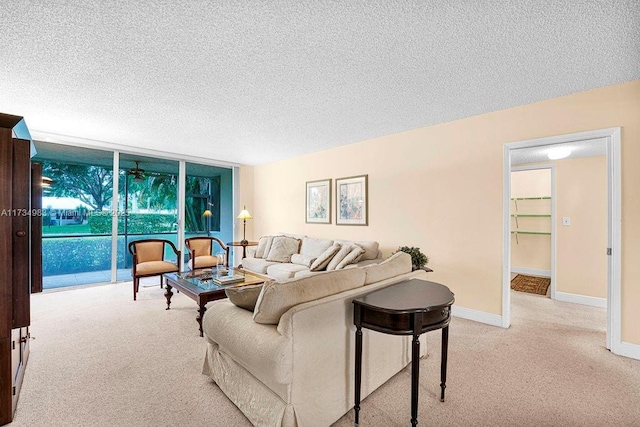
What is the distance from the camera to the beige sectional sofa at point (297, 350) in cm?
144

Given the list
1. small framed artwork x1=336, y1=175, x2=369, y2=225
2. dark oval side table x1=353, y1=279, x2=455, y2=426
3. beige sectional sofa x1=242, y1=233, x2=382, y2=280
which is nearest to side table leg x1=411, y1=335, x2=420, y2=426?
dark oval side table x1=353, y1=279, x2=455, y2=426

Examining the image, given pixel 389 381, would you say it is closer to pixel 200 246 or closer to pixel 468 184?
pixel 468 184

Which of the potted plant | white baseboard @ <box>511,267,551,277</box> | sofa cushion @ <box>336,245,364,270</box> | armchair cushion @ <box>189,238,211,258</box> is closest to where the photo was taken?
the potted plant

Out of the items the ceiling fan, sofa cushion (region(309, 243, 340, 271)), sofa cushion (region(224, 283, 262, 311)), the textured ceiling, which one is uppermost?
the textured ceiling

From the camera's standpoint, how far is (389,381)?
208 centimetres

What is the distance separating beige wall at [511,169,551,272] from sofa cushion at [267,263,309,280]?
431 cm

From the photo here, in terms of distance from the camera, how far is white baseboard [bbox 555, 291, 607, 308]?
3891 mm

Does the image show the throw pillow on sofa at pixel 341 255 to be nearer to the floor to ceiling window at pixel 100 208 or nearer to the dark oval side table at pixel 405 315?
the dark oval side table at pixel 405 315

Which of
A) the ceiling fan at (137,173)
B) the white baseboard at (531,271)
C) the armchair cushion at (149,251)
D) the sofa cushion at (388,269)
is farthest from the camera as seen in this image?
the ceiling fan at (137,173)

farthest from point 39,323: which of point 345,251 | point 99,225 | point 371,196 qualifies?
point 371,196

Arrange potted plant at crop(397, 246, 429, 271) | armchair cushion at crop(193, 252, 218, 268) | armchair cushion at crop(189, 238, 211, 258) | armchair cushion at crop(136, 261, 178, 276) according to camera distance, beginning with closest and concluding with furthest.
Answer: potted plant at crop(397, 246, 429, 271) < armchair cushion at crop(136, 261, 178, 276) < armchair cushion at crop(193, 252, 218, 268) < armchair cushion at crop(189, 238, 211, 258)

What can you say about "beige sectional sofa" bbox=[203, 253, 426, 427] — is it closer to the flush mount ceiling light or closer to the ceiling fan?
the flush mount ceiling light

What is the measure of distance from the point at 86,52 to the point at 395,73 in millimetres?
2425

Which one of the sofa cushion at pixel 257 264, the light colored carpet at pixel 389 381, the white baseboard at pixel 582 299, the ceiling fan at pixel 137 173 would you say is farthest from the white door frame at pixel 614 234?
the ceiling fan at pixel 137 173
